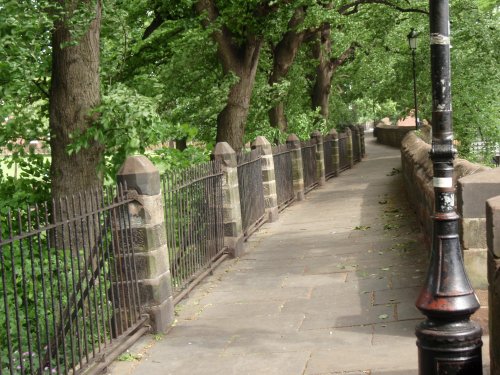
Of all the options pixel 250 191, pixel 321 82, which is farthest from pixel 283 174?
pixel 321 82

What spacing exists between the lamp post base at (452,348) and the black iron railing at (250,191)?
26.9ft

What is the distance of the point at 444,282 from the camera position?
173 inches

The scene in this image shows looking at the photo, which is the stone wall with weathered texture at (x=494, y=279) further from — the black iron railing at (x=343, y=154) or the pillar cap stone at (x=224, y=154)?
the black iron railing at (x=343, y=154)

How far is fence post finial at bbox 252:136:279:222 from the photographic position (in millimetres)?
15133

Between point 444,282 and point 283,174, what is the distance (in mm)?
12924

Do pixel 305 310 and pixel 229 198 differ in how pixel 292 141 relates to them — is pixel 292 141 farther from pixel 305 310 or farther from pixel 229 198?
pixel 305 310

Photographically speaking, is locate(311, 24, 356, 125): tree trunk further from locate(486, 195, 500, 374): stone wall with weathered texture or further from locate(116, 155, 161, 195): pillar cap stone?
locate(486, 195, 500, 374): stone wall with weathered texture

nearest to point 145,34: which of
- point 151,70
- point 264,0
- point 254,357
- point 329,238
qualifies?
point 151,70

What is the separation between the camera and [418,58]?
99.3 feet

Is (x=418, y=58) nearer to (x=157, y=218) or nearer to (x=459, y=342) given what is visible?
(x=157, y=218)

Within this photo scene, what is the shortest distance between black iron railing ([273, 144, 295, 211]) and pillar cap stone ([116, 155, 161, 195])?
8761mm

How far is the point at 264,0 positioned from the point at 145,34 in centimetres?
339

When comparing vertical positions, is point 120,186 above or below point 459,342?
above

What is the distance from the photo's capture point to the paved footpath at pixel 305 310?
6285mm
